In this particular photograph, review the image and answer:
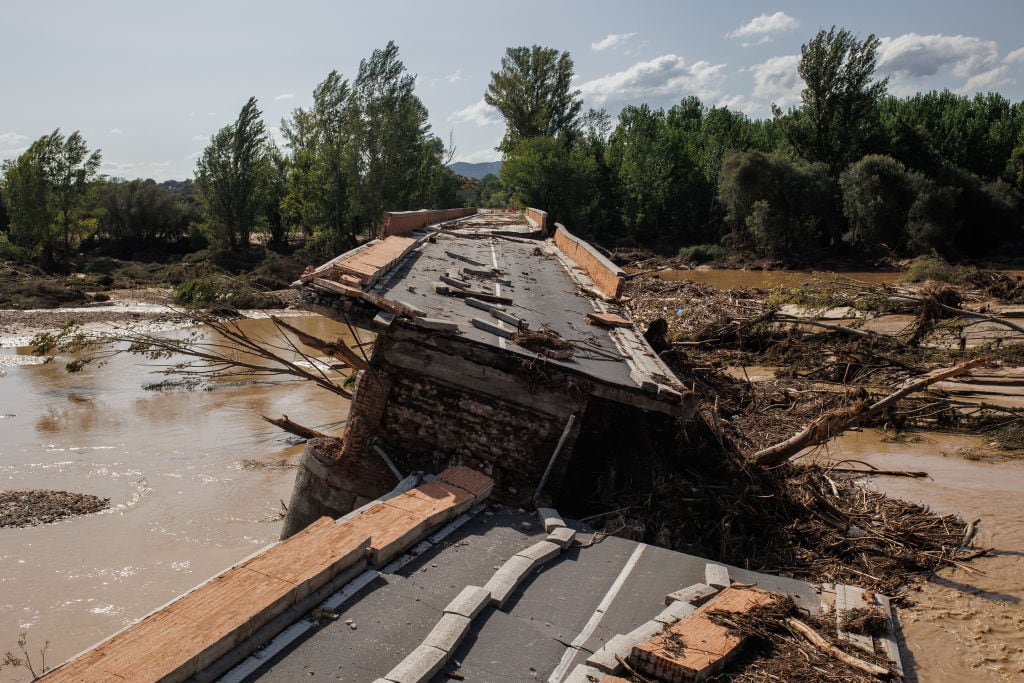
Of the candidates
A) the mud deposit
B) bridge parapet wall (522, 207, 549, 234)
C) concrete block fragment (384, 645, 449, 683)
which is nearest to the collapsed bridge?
concrete block fragment (384, 645, 449, 683)

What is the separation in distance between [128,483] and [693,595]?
31.4 feet

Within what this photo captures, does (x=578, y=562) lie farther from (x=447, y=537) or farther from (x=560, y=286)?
(x=560, y=286)

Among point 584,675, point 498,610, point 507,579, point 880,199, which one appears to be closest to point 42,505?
point 507,579

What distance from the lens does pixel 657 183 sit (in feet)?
157

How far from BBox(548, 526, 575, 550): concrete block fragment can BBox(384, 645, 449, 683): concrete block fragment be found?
177cm

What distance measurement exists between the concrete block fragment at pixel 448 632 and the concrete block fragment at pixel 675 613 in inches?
45.1

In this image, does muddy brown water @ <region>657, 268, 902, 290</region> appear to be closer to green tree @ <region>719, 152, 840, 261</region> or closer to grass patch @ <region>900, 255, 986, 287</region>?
green tree @ <region>719, 152, 840, 261</region>

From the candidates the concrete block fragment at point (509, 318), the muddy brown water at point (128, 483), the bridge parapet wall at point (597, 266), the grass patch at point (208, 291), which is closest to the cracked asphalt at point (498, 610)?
the concrete block fragment at point (509, 318)

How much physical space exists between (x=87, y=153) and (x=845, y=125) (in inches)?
1600

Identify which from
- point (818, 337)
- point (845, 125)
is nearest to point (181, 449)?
point (818, 337)

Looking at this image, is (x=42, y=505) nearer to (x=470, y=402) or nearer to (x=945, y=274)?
(x=470, y=402)

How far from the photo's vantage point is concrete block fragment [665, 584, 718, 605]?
15.2 feet

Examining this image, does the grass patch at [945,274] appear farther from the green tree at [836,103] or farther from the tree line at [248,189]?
the tree line at [248,189]

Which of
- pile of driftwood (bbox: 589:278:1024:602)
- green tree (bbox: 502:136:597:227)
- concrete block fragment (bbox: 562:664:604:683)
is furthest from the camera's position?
green tree (bbox: 502:136:597:227)
